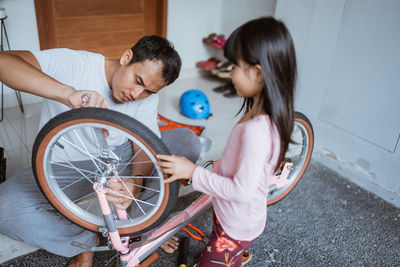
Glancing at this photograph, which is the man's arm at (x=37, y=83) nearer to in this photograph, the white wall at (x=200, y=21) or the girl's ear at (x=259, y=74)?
the girl's ear at (x=259, y=74)

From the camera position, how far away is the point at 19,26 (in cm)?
228

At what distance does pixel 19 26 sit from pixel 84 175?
1658 mm

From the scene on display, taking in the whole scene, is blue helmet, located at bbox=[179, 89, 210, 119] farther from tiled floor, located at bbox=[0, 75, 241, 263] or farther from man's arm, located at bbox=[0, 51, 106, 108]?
man's arm, located at bbox=[0, 51, 106, 108]

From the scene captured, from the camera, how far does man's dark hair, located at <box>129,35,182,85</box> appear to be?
117 centimetres

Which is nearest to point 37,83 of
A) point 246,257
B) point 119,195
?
point 119,195

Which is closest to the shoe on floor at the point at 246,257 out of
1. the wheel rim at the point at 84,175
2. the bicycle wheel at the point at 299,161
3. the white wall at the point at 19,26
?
the bicycle wheel at the point at 299,161

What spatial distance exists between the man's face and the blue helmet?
1.29 meters

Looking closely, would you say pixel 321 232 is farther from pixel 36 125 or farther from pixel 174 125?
pixel 36 125

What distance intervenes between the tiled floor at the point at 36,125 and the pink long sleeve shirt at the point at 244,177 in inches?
29.8

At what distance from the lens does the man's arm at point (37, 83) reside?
95 cm

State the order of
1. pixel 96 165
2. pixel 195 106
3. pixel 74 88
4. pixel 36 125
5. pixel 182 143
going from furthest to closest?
1. pixel 195 106
2. pixel 36 125
3. pixel 182 143
4. pixel 74 88
5. pixel 96 165

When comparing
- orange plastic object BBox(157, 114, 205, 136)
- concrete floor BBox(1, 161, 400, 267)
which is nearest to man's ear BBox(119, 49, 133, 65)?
concrete floor BBox(1, 161, 400, 267)

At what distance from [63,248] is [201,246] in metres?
0.57

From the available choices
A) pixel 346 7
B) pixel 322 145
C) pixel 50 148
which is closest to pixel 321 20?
pixel 346 7
